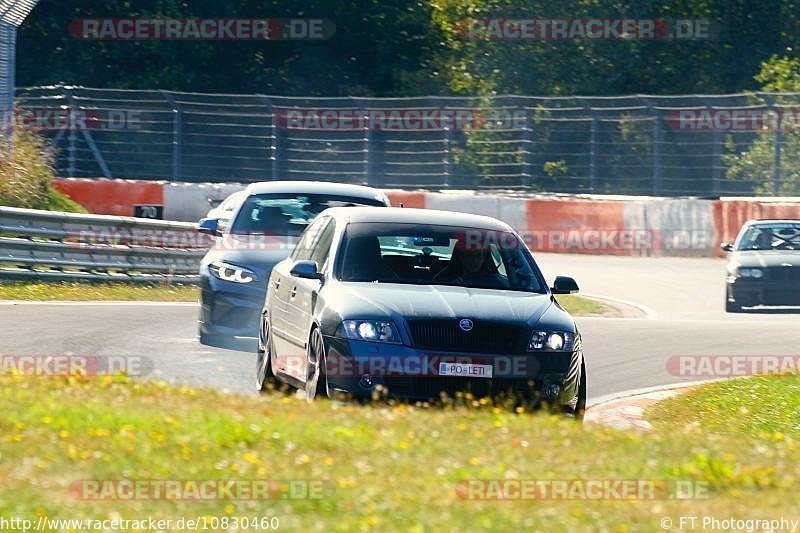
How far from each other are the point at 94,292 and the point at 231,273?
7.05 metres

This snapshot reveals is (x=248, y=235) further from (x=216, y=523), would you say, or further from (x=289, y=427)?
(x=216, y=523)

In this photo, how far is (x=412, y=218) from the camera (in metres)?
11.7

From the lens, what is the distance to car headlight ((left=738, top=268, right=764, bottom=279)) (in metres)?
22.3

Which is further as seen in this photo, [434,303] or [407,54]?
[407,54]

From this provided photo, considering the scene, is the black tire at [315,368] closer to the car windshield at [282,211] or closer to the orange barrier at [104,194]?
the car windshield at [282,211]

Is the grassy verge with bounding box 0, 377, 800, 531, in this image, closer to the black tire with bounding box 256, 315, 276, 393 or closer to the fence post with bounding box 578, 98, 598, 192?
the black tire with bounding box 256, 315, 276, 393

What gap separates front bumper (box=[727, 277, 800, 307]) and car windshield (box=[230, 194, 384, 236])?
26.1 feet

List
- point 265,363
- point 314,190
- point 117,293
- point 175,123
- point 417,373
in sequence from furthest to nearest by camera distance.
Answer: point 175,123, point 117,293, point 314,190, point 265,363, point 417,373

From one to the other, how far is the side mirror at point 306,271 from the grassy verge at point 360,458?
152 cm

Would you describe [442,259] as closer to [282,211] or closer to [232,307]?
[232,307]

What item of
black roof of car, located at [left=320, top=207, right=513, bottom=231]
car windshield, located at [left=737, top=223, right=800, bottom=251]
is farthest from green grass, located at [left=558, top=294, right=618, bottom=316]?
black roof of car, located at [left=320, top=207, right=513, bottom=231]

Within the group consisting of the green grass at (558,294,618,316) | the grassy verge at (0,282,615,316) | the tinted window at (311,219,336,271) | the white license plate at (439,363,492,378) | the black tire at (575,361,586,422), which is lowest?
the green grass at (558,294,618,316)

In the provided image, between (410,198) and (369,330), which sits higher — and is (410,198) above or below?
above

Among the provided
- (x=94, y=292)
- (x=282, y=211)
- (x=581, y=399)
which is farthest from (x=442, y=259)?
(x=94, y=292)
